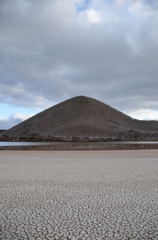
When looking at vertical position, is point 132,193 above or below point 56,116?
below

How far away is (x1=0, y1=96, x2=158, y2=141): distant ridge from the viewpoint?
60781mm

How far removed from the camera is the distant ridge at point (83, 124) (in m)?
60.8

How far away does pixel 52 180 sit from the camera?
636cm

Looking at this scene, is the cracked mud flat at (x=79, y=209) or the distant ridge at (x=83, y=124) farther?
the distant ridge at (x=83, y=124)

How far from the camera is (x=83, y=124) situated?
68188 mm

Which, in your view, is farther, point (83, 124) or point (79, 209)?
point (83, 124)

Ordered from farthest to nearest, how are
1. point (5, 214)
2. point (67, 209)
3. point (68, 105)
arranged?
point (68, 105), point (67, 209), point (5, 214)

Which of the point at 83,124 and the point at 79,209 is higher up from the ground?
the point at 83,124

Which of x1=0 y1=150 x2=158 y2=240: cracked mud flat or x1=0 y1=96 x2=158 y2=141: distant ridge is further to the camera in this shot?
x1=0 y1=96 x2=158 y2=141: distant ridge

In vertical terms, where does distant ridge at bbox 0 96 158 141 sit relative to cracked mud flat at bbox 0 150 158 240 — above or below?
above

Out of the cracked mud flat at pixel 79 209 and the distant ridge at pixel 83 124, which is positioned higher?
the distant ridge at pixel 83 124

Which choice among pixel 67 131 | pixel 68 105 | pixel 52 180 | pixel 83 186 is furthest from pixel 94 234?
pixel 68 105

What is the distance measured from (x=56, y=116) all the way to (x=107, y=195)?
74.6 meters

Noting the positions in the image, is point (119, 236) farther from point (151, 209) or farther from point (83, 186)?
point (83, 186)
